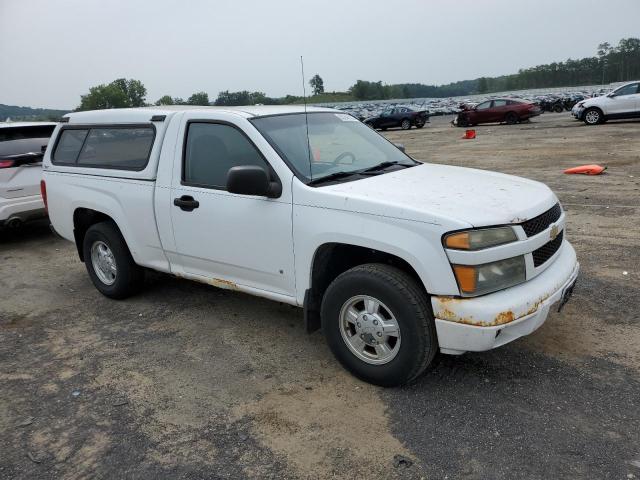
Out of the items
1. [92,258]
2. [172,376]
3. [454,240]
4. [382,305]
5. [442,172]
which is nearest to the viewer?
[454,240]

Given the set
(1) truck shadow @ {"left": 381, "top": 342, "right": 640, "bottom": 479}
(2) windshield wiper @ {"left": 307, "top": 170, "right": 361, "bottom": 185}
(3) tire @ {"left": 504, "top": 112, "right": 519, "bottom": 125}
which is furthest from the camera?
(3) tire @ {"left": 504, "top": 112, "right": 519, "bottom": 125}

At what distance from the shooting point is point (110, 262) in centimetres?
530

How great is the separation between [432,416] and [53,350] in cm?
301

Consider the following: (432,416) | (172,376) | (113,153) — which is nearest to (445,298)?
(432,416)

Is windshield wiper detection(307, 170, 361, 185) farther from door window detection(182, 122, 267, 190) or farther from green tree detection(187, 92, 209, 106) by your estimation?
green tree detection(187, 92, 209, 106)

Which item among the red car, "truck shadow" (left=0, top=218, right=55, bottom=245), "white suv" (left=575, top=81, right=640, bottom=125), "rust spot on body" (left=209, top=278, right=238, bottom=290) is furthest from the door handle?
the red car

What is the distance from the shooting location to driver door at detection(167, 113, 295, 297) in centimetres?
379

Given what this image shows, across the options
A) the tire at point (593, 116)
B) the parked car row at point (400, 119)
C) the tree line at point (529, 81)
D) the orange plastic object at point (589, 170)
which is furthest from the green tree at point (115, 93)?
the orange plastic object at point (589, 170)

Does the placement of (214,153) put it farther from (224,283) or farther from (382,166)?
(382,166)

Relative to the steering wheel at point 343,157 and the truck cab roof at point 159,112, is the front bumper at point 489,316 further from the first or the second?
the truck cab roof at point 159,112

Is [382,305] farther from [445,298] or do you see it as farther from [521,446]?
[521,446]

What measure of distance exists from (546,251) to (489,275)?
641 millimetres

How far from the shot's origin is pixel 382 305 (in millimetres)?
3289

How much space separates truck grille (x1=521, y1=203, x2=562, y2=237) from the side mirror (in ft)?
5.26
